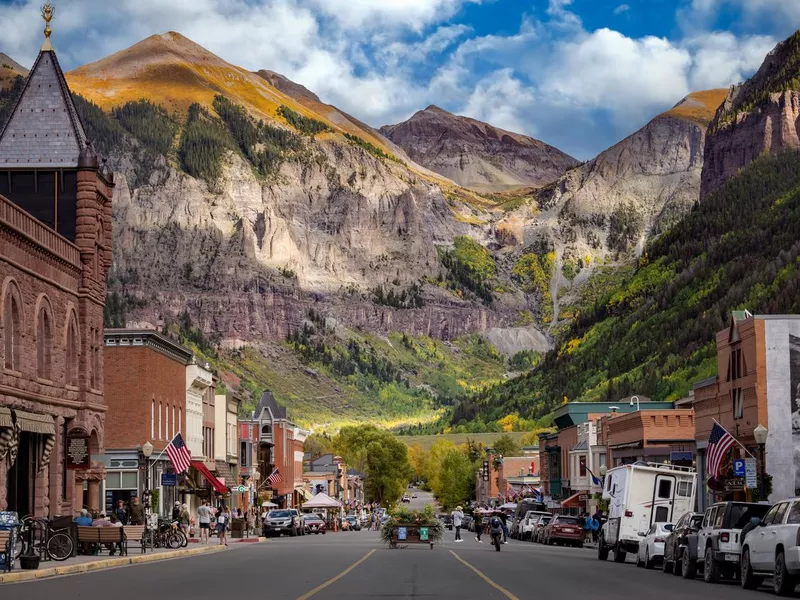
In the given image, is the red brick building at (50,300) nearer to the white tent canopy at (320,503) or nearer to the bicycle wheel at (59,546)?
the bicycle wheel at (59,546)

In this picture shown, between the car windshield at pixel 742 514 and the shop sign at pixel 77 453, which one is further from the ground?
the shop sign at pixel 77 453

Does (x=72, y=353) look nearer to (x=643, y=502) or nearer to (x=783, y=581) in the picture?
(x=643, y=502)

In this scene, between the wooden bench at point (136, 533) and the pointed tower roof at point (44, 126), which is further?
the pointed tower roof at point (44, 126)

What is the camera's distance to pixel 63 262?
5738cm

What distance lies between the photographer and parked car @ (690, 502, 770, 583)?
33406mm

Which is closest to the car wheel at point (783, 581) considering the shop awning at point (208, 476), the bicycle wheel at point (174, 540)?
the bicycle wheel at point (174, 540)

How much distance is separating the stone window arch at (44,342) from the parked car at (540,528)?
1351 inches

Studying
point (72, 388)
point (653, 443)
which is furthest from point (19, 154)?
point (653, 443)

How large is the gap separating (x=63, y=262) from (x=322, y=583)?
30.0 meters

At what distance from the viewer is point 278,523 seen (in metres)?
87.9

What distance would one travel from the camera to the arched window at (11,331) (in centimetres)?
4969

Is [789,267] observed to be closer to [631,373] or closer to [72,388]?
[631,373]

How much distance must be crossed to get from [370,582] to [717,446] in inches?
1031

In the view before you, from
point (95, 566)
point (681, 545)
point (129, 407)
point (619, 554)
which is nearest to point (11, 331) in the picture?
point (95, 566)
